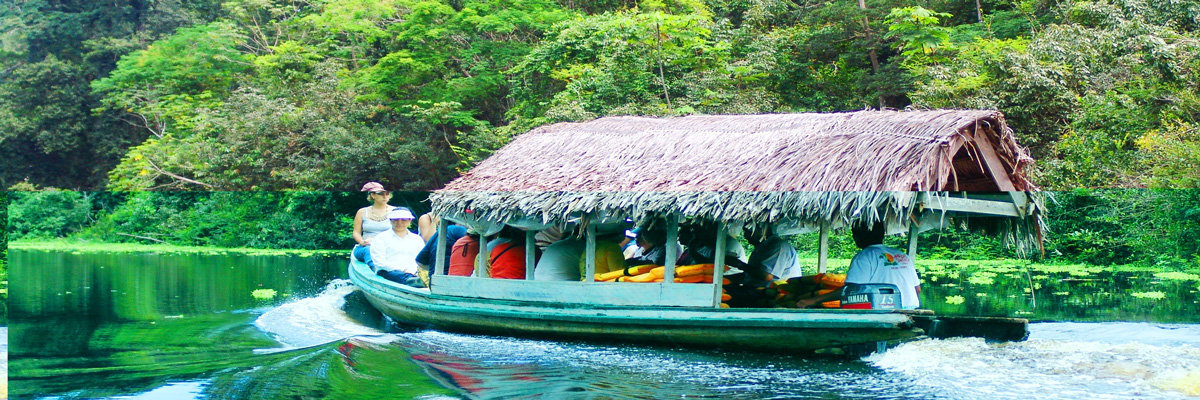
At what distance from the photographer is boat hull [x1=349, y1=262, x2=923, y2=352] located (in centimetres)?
355

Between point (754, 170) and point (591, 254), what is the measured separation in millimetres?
808

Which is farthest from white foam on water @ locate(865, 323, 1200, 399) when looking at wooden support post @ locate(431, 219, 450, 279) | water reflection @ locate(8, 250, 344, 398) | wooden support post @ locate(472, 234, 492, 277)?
water reflection @ locate(8, 250, 344, 398)

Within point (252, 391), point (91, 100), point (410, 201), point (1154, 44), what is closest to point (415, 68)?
point (91, 100)

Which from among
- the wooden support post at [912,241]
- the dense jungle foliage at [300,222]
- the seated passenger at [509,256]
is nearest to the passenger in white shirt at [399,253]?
the seated passenger at [509,256]

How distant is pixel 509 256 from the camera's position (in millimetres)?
4574

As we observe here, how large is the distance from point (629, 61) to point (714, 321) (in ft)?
22.0

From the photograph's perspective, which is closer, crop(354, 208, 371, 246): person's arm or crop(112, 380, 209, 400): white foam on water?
crop(112, 380, 209, 400): white foam on water

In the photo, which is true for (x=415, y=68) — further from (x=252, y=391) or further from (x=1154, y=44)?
(x=252, y=391)

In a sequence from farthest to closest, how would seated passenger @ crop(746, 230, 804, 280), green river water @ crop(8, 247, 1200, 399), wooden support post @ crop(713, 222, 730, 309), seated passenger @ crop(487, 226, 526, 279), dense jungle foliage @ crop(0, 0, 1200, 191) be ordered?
dense jungle foliage @ crop(0, 0, 1200, 191)
seated passenger @ crop(487, 226, 526, 279)
seated passenger @ crop(746, 230, 804, 280)
wooden support post @ crop(713, 222, 730, 309)
green river water @ crop(8, 247, 1200, 399)

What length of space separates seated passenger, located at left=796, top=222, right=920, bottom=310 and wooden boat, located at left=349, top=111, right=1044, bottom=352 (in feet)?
0.25

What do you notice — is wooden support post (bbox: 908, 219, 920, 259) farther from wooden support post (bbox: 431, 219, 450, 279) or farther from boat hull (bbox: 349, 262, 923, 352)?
wooden support post (bbox: 431, 219, 450, 279)

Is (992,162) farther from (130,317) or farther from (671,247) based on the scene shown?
(130,317)

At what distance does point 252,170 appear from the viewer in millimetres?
9297

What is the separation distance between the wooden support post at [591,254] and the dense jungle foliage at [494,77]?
514cm
